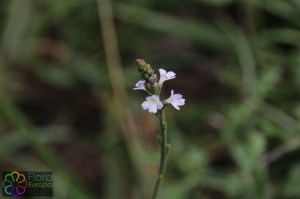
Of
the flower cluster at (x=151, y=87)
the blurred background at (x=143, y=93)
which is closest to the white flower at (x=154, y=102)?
the flower cluster at (x=151, y=87)

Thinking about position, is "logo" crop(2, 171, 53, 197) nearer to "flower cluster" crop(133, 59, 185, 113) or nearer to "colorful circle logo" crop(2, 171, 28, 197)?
"colorful circle logo" crop(2, 171, 28, 197)

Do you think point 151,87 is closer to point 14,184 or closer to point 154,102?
point 154,102

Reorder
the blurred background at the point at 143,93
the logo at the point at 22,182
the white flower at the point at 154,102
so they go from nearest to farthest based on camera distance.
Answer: the white flower at the point at 154,102, the logo at the point at 22,182, the blurred background at the point at 143,93

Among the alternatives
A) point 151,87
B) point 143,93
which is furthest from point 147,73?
point 143,93

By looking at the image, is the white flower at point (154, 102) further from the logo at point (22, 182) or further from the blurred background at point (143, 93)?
the blurred background at point (143, 93)

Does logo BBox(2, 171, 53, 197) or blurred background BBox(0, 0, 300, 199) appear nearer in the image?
logo BBox(2, 171, 53, 197)

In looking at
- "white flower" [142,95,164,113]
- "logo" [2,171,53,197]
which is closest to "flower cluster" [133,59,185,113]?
"white flower" [142,95,164,113]

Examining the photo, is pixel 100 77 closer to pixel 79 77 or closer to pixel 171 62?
pixel 79 77
